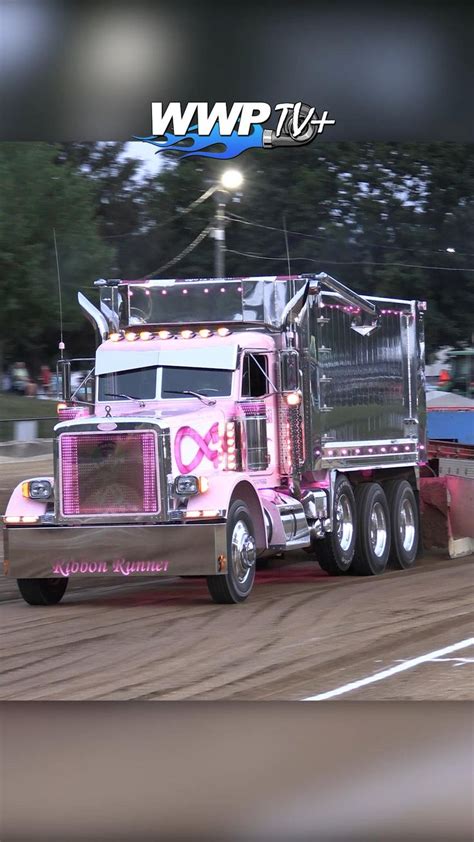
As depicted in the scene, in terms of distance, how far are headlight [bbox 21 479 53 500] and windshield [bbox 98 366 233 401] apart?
119 centimetres

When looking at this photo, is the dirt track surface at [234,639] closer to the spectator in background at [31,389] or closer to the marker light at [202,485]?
the spectator in background at [31,389]

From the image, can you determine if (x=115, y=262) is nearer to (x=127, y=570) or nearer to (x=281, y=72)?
(x=281, y=72)

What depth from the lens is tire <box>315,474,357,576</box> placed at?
46.4ft

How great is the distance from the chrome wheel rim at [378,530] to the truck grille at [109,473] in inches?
144

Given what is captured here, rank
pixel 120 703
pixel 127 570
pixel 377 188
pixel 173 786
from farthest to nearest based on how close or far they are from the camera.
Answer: pixel 127 570
pixel 377 188
pixel 120 703
pixel 173 786

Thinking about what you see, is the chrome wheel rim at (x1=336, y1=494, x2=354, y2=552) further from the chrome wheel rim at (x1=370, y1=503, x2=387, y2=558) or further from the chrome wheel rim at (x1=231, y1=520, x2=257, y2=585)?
the chrome wheel rim at (x1=231, y1=520, x2=257, y2=585)

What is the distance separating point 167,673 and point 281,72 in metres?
3.76

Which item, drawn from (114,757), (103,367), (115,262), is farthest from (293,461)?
(114,757)

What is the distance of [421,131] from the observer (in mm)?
9586

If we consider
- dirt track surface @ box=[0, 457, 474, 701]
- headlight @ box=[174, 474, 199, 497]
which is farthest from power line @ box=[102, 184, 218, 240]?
headlight @ box=[174, 474, 199, 497]

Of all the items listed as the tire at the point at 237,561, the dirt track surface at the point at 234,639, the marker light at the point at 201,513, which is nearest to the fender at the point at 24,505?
the dirt track surface at the point at 234,639

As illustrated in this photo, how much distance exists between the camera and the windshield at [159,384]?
506 inches

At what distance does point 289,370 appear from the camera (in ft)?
43.1

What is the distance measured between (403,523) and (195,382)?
144 inches
